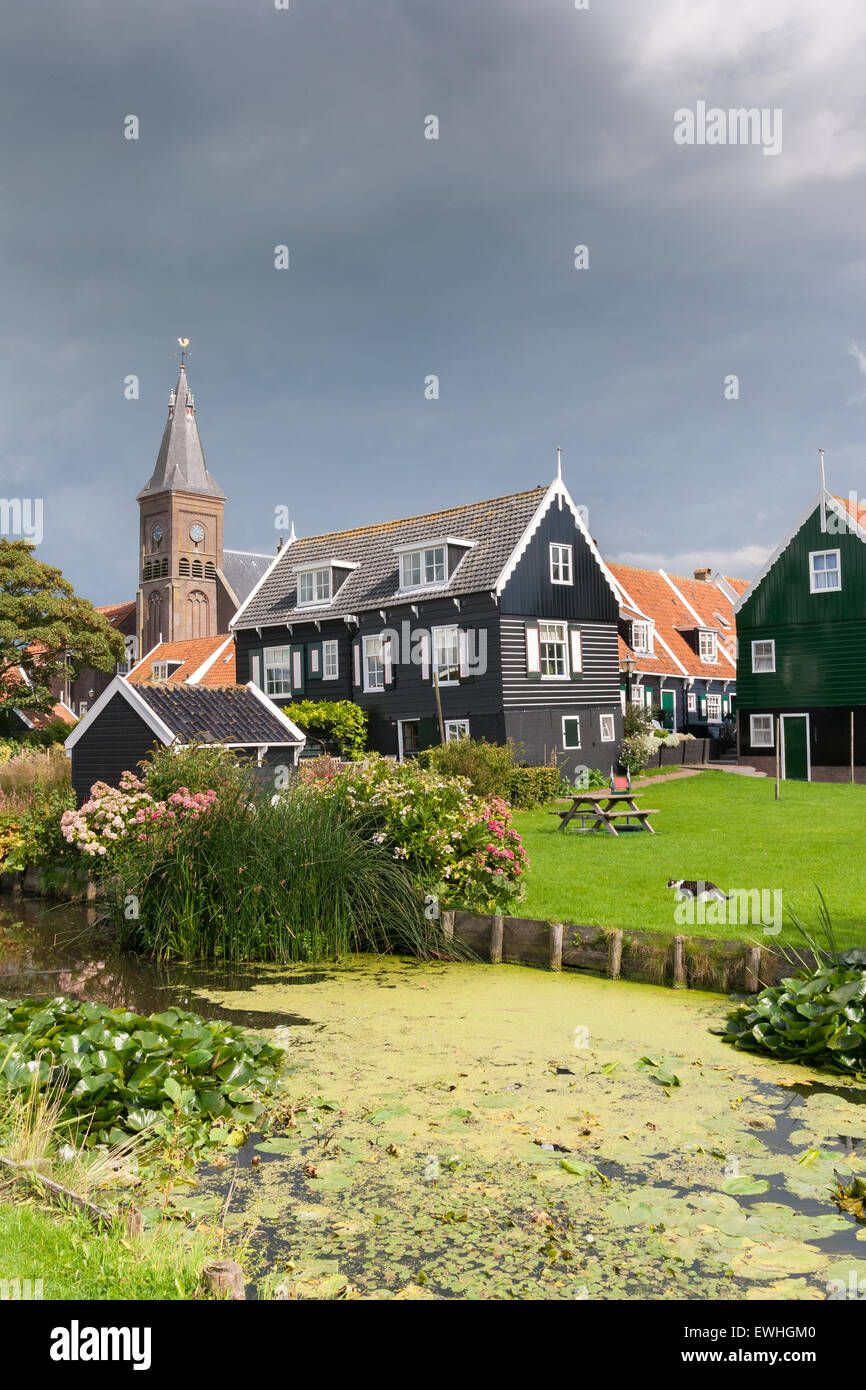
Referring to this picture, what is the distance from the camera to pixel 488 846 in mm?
13055

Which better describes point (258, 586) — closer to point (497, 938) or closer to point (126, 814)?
point (126, 814)

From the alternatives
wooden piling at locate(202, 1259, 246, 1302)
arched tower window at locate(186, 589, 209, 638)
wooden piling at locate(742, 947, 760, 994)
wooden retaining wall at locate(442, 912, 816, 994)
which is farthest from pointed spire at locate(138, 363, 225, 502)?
wooden piling at locate(202, 1259, 246, 1302)

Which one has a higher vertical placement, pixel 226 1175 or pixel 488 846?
pixel 488 846

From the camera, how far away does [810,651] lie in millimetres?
33500

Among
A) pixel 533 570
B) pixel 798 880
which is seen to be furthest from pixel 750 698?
pixel 798 880

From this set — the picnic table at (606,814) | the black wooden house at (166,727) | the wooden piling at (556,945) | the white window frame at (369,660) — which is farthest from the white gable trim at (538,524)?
the wooden piling at (556,945)

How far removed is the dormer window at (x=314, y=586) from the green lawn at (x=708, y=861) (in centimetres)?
1428

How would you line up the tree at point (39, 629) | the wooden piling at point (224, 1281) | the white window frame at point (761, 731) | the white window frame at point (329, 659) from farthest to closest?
the tree at point (39, 629), the white window frame at point (329, 659), the white window frame at point (761, 731), the wooden piling at point (224, 1281)

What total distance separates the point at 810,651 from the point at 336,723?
1627cm

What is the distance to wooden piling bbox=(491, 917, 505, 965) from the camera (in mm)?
11867

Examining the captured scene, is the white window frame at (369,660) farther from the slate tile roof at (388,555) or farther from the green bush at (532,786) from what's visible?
the green bush at (532,786)

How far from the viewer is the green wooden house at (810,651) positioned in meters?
32.3
